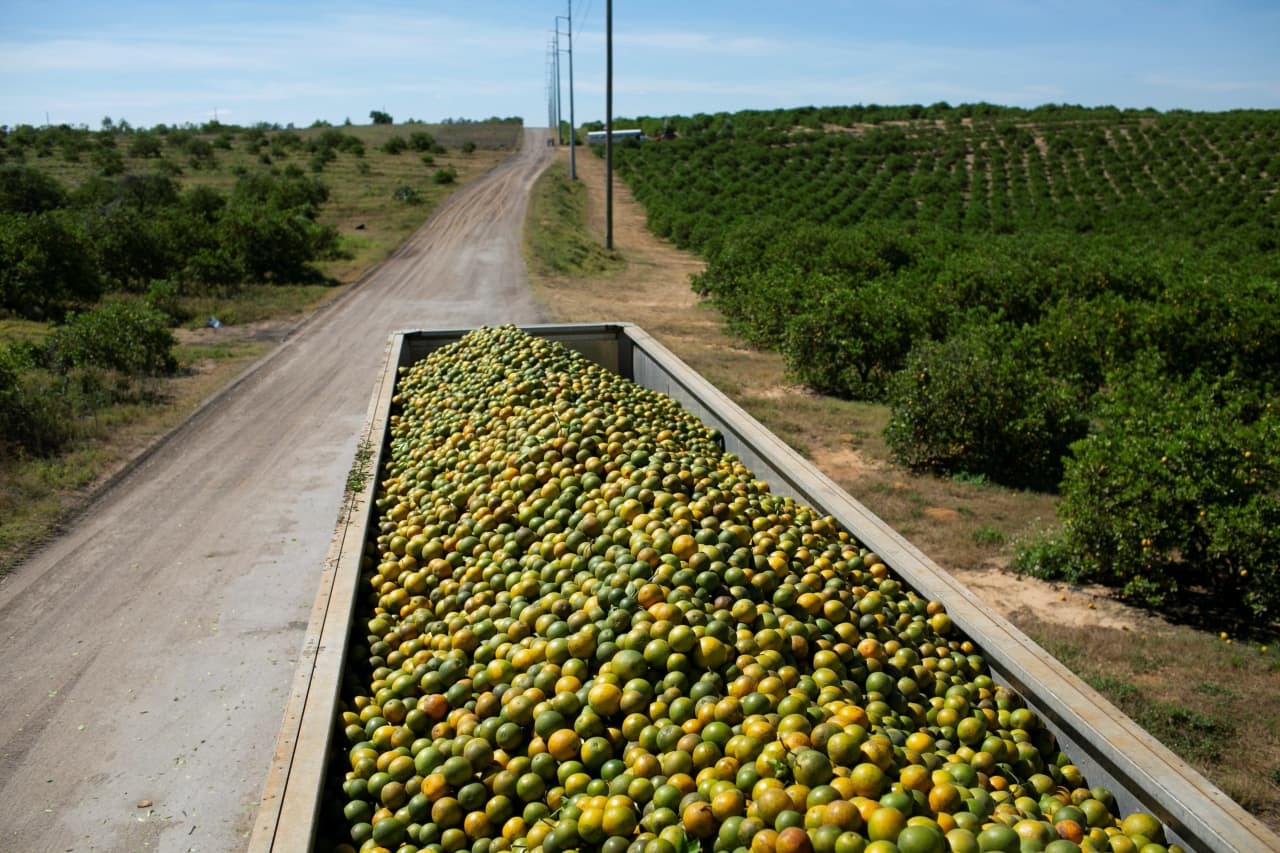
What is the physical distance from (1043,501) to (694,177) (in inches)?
2064

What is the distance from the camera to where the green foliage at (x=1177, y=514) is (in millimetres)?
7633

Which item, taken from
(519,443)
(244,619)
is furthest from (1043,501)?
(244,619)

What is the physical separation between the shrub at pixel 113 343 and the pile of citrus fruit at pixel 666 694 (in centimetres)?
1332

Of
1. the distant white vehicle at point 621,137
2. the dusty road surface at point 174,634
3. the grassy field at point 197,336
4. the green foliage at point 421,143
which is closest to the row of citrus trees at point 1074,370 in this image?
the dusty road surface at point 174,634

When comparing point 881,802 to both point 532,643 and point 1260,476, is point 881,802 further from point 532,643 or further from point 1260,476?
point 1260,476

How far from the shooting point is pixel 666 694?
3.75 m

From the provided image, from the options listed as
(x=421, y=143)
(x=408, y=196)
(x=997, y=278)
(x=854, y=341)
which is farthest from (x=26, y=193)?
(x=421, y=143)

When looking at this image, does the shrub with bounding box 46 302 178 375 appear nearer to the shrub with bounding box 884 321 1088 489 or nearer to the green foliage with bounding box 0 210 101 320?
the green foliage with bounding box 0 210 101 320

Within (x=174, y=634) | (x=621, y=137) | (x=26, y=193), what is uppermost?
(x=621, y=137)

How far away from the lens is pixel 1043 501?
10.9 meters

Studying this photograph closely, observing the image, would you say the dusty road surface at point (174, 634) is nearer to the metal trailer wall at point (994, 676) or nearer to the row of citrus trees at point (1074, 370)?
the metal trailer wall at point (994, 676)

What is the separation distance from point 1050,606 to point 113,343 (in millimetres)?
16142

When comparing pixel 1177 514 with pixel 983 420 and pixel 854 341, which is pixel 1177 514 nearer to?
pixel 983 420

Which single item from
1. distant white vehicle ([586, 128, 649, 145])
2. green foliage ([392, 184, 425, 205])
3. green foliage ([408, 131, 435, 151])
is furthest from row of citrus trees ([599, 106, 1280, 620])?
distant white vehicle ([586, 128, 649, 145])
